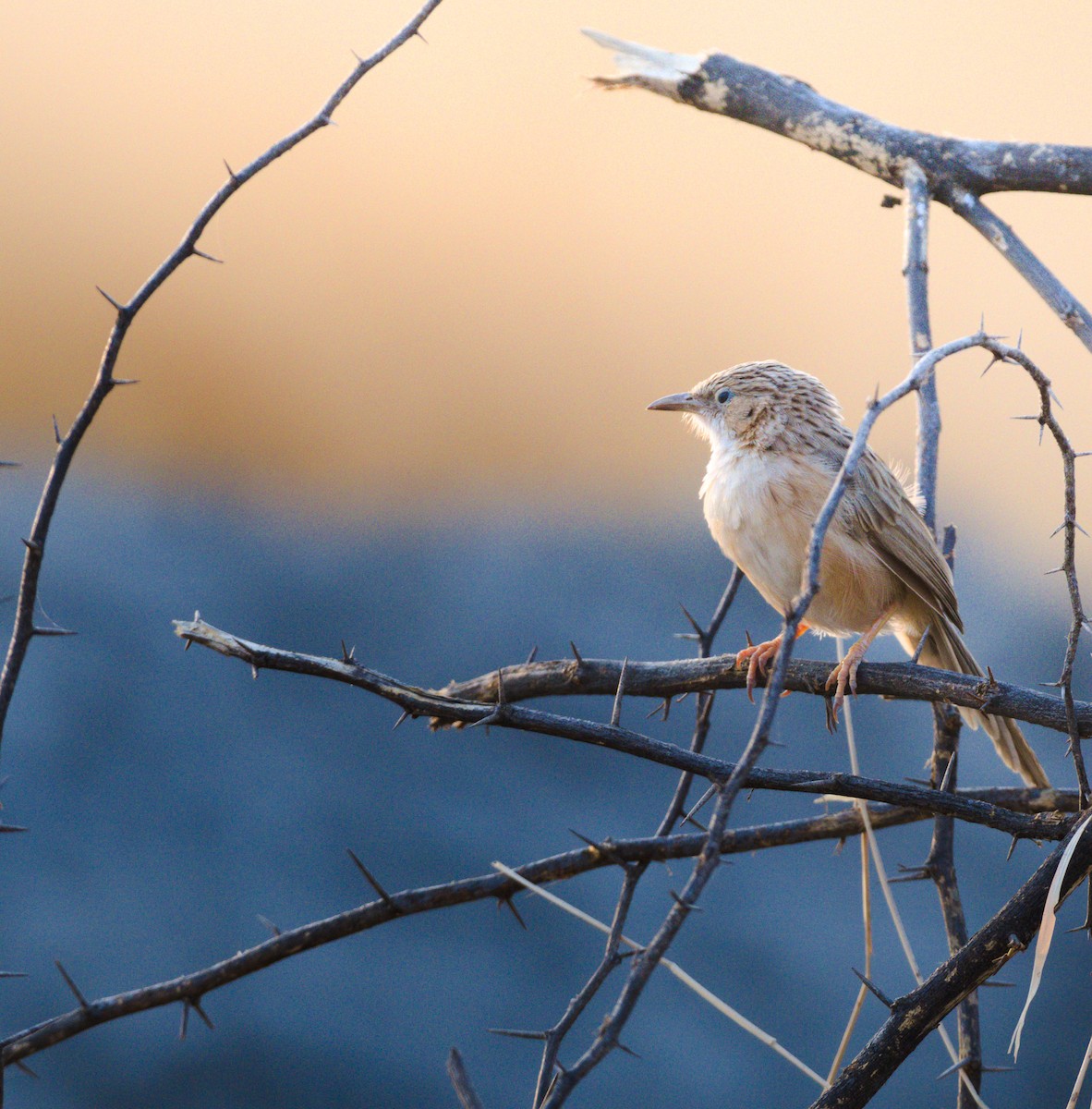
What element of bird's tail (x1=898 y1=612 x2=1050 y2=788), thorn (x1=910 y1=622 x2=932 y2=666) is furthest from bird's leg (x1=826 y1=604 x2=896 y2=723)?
bird's tail (x1=898 y1=612 x2=1050 y2=788)

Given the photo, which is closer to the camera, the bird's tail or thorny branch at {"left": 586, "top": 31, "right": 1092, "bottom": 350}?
the bird's tail

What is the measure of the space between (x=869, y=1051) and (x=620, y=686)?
2.76 ft

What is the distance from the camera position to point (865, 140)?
11.5ft

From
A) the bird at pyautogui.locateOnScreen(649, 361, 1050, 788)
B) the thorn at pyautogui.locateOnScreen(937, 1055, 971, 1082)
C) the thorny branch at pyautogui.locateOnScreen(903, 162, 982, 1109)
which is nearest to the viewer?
the thorn at pyautogui.locateOnScreen(937, 1055, 971, 1082)

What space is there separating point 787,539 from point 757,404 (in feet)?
1.72

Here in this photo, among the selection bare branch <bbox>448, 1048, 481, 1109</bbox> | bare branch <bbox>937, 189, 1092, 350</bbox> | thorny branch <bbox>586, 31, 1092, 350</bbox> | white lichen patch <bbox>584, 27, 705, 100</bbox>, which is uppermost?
white lichen patch <bbox>584, 27, 705, 100</bbox>

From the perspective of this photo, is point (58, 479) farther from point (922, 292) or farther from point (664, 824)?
point (922, 292)

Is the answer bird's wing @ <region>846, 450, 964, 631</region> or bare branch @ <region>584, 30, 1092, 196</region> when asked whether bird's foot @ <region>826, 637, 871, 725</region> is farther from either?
bare branch @ <region>584, 30, 1092, 196</region>

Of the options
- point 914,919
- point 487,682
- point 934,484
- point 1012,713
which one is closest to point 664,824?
point 487,682

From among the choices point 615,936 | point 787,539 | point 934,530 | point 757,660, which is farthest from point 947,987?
point 934,530

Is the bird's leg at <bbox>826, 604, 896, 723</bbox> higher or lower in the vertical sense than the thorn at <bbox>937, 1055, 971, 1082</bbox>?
higher

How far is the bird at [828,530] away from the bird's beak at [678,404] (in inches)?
2.1

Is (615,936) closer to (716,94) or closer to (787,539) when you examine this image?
(787,539)

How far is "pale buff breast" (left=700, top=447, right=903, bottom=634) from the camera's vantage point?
3.13m
